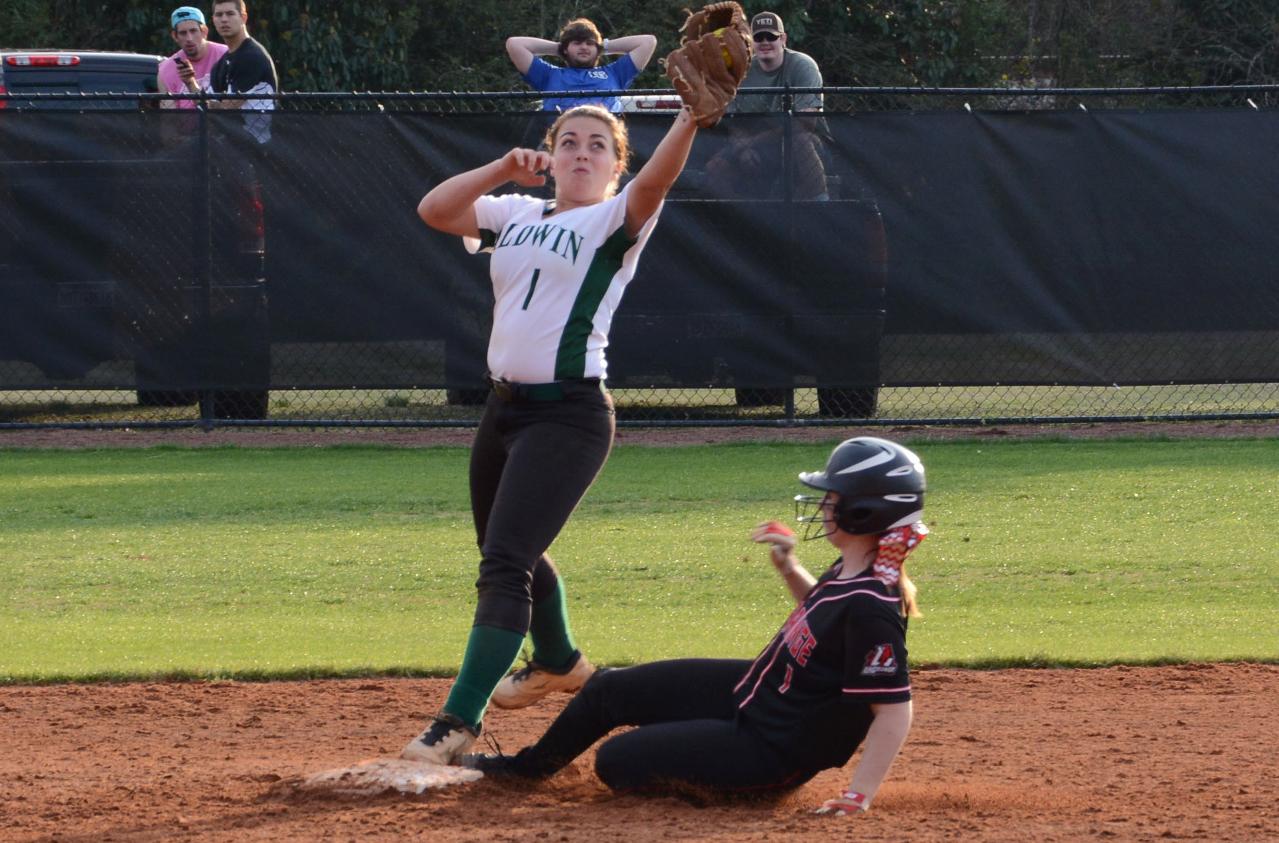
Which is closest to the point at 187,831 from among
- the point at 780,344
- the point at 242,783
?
the point at 242,783

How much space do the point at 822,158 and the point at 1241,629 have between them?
5508 mm

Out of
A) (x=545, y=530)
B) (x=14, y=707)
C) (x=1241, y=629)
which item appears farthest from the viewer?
(x=1241, y=629)

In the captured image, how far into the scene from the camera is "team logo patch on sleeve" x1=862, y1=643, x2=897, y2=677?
3871mm

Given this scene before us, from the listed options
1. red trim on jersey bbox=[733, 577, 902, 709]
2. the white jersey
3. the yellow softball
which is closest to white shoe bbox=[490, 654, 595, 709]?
red trim on jersey bbox=[733, 577, 902, 709]

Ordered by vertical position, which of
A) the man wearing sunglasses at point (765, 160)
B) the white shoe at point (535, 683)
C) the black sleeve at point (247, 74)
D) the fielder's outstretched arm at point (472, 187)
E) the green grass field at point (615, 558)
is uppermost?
the black sleeve at point (247, 74)

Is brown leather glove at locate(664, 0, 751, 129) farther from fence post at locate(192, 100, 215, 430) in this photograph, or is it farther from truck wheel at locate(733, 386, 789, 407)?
fence post at locate(192, 100, 215, 430)

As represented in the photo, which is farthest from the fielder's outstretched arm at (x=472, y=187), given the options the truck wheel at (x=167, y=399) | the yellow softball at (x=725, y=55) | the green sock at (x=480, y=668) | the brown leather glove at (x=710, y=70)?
the truck wheel at (x=167, y=399)

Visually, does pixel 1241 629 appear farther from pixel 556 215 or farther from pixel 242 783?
pixel 242 783

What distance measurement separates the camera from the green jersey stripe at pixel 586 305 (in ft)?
14.8

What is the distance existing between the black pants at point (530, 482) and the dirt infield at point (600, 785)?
532 millimetres

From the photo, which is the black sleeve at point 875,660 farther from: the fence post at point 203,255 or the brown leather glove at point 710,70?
the fence post at point 203,255

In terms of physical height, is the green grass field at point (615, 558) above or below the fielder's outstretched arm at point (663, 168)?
below

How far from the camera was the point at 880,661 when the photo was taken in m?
3.88

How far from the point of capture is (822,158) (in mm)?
11172
